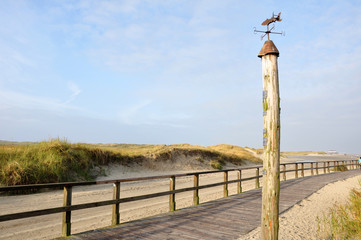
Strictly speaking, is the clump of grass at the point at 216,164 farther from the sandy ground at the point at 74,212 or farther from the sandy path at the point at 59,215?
the sandy path at the point at 59,215

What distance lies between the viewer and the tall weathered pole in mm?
5066

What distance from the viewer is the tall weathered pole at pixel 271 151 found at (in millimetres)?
5066

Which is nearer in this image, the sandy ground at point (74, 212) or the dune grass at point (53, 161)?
the sandy ground at point (74, 212)

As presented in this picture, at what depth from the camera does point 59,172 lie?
15703 millimetres

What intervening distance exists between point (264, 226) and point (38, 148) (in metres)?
15.8

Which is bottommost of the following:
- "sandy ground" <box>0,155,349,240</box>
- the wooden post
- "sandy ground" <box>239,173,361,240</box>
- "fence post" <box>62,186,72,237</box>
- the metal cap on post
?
"sandy ground" <box>0,155,349,240</box>

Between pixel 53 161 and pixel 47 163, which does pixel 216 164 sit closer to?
pixel 53 161

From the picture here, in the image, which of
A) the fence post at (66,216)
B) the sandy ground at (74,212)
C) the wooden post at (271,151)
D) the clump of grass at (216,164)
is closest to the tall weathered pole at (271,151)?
the wooden post at (271,151)

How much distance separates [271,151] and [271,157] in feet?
0.38

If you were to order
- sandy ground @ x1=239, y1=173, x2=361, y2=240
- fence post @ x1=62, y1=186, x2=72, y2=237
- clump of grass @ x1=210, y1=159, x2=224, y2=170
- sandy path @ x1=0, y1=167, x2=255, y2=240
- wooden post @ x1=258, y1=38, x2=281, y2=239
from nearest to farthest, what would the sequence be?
wooden post @ x1=258, y1=38, x2=281, y2=239
fence post @ x1=62, y1=186, x2=72, y2=237
sandy ground @ x1=239, y1=173, x2=361, y2=240
sandy path @ x1=0, y1=167, x2=255, y2=240
clump of grass @ x1=210, y1=159, x2=224, y2=170

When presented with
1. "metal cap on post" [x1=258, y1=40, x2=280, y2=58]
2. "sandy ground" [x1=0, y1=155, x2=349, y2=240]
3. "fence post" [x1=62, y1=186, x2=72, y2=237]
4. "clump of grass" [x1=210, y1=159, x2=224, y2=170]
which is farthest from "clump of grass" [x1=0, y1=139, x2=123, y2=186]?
"clump of grass" [x1=210, y1=159, x2=224, y2=170]

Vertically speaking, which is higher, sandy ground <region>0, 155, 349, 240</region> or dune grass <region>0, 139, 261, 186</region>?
dune grass <region>0, 139, 261, 186</region>

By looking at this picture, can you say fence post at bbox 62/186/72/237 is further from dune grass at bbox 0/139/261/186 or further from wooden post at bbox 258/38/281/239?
dune grass at bbox 0/139/261/186

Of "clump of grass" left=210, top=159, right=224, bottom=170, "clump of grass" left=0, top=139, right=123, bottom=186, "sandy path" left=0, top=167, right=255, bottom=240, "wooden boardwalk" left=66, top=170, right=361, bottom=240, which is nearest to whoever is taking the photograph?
"wooden boardwalk" left=66, top=170, right=361, bottom=240
